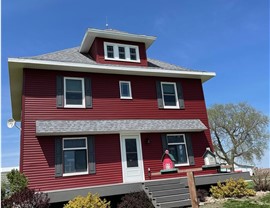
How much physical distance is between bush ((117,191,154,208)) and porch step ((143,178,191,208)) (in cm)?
24

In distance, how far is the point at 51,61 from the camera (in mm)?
11352

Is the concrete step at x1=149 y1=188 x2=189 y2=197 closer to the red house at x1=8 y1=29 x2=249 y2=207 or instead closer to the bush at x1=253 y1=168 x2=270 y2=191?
the red house at x1=8 y1=29 x2=249 y2=207

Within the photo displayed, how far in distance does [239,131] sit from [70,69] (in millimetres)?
27974

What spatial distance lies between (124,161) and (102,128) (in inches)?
73.2

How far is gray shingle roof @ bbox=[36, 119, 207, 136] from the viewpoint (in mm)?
10672

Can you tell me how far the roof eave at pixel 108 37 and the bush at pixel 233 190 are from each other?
8302 mm

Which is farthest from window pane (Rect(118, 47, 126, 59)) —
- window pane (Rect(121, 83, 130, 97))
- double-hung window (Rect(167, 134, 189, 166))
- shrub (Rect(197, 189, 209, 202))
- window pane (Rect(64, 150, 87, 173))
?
shrub (Rect(197, 189, 209, 202))

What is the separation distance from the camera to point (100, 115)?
12.1 meters

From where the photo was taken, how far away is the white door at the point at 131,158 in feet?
38.5

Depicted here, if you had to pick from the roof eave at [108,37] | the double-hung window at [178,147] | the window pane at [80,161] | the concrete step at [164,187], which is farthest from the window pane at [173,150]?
the roof eave at [108,37]

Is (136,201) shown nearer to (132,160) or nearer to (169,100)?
(132,160)

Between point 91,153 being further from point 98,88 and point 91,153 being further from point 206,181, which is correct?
point 206,181

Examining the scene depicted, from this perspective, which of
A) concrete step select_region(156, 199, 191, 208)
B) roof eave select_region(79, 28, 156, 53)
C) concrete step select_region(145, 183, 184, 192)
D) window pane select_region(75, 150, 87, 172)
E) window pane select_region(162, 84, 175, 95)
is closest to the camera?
concrete step select_region(156, 199, 191, 208)

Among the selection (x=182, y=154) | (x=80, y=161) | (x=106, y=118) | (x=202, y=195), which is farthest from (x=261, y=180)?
(x=80, y=161)
